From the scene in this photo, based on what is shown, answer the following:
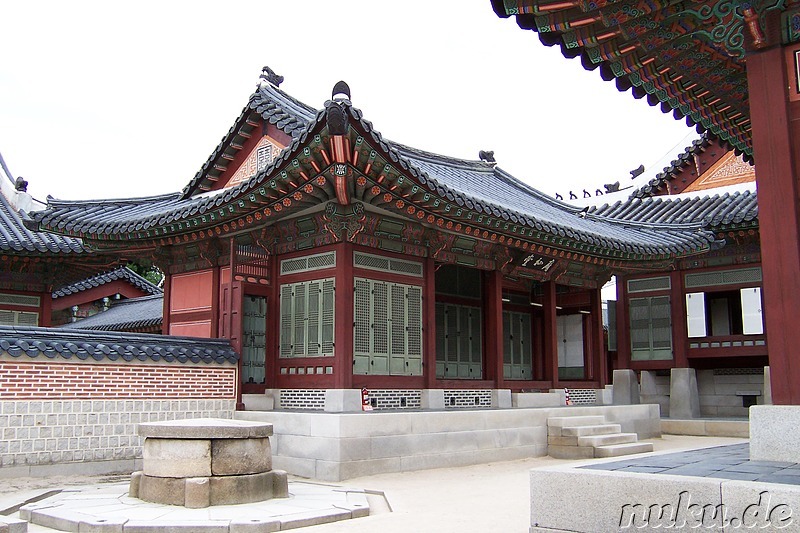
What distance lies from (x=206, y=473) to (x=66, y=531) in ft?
4.55

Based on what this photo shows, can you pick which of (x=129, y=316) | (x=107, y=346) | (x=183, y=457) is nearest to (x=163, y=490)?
(x=183, y=457)

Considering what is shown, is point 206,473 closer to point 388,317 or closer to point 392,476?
point 392,476

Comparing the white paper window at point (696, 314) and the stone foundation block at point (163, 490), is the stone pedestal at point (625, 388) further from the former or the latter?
the stone foundation block at point (163, 490)

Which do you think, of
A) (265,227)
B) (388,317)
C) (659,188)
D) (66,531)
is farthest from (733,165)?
(66,531)

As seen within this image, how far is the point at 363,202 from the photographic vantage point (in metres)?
11.9

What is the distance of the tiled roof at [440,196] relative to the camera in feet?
35.5

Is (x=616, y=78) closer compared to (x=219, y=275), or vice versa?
(x=616, y=78)

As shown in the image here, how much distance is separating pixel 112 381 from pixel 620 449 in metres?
8.64

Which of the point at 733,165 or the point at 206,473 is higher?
the point at 733,165

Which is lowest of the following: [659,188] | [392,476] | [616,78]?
[392,476]

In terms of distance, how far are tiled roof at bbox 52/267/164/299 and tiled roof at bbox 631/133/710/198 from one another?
16129 millimetres

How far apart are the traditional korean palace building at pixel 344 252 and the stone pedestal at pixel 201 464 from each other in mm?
3995

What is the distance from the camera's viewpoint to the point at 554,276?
55.0 ft

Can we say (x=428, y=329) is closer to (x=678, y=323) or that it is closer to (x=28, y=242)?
(x=678, y=323)
